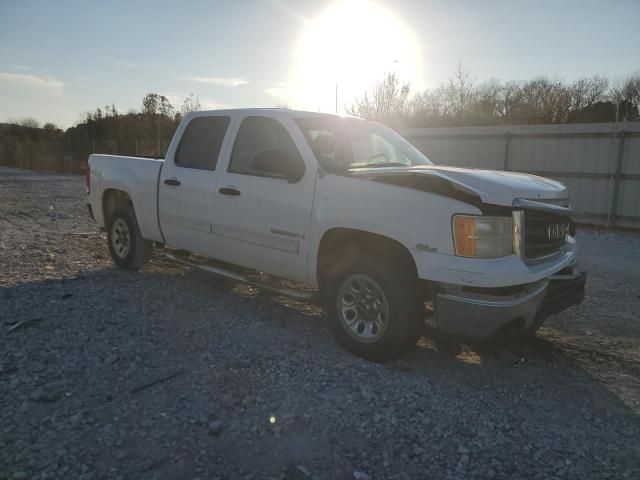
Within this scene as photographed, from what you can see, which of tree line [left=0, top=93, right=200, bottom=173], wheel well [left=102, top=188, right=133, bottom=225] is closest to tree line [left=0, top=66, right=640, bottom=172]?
tree line [left=0, top=93, right=200, bottom=173]

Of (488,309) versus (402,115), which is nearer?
(488,309)

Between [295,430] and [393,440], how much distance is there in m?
0.57

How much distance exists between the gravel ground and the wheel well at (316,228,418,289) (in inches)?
27.8

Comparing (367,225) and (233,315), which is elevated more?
(367,225)

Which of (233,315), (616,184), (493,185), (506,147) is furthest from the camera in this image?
(506,147)

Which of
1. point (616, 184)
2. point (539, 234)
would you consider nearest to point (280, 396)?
point (539, 234)

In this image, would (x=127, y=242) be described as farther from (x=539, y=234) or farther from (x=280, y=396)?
(x=539, y=234)

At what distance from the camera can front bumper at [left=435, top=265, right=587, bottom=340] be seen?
3.30m

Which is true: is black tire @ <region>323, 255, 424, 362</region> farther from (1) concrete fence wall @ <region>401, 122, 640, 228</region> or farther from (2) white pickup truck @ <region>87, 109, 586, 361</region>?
(1) concrete fence wall @ <region>401, 122, 640, 228</region>

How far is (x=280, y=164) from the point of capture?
13.7 feet

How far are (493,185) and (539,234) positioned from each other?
57 centimetres

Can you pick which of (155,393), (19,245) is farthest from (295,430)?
(19,245)

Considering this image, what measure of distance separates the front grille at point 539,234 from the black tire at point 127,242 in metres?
4.54

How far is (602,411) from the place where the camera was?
10.6 feet
